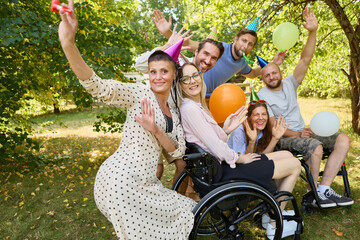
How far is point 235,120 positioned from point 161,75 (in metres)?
0.93

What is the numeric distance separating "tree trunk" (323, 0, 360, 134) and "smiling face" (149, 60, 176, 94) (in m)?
4.50

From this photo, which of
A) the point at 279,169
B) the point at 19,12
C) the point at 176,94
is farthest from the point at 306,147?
the point at 19,12

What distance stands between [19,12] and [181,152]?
9.96 feet

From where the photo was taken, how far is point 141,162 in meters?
1.85

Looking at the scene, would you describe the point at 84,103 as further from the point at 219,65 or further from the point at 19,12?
the point at 219,65

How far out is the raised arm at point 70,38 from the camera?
57.8 inches

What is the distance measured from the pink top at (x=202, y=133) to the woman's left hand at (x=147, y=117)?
1.47 ft

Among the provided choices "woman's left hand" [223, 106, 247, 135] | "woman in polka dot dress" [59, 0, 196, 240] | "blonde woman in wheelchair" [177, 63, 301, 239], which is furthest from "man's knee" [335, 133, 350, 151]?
"woman in polka dot dress" [59, 0, 196, 240]

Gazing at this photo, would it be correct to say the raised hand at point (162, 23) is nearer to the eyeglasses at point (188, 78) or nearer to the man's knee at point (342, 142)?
the eyeglasses at point (188, 78)

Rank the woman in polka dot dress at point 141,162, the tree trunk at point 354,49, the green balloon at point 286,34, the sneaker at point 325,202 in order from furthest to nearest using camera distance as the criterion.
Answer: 1. the tree trunk at point 354,49
2. the green balloon at point 286,34
3. the sneaker at point 325,202
4. the woman in polka dot dress at point 141,162

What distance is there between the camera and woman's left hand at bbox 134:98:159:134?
1.77 m

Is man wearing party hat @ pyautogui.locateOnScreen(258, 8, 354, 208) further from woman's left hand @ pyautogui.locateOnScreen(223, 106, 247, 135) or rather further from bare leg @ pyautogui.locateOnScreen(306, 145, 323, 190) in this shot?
woman's left hand @ pyautogui.locateOnScreen(223, 106, 247, 135)

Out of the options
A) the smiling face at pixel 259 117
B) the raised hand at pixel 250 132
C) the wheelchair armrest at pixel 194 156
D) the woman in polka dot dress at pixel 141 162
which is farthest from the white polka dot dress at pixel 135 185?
the smiling face at pixel 259 117

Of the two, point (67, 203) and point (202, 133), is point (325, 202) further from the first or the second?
point (67, 203)
